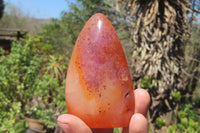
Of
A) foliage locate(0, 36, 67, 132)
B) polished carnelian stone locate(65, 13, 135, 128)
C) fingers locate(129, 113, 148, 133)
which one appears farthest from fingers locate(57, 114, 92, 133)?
foliage locate(0, 36, 67, 132)

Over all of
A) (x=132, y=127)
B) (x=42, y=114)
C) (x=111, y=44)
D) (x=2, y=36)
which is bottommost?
(x=42, y=114)

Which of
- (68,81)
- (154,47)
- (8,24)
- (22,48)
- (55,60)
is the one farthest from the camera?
(8,24)

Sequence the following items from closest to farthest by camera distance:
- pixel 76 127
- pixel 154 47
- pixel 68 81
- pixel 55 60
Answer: pixel 76 127 → pixel 68 81 → pixel 154 47 → pixel 55 60

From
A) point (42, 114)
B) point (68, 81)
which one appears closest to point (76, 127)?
point (68, 81)

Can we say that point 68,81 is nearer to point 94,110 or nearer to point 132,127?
point 94,110

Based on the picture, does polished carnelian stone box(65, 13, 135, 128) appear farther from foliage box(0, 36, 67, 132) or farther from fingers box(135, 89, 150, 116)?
Answer: foliage box(0, 36, 67, 132)

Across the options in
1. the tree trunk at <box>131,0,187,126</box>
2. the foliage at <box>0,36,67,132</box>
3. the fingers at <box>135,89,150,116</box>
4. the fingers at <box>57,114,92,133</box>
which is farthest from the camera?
the foliage at <box>0,36,67,132</box>
